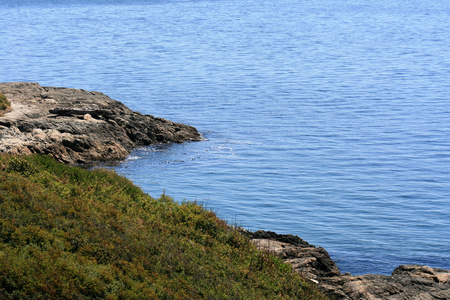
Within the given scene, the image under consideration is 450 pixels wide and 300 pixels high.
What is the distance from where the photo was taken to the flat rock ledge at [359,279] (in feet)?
45.5

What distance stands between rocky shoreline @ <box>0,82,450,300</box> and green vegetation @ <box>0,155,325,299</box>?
1465mm

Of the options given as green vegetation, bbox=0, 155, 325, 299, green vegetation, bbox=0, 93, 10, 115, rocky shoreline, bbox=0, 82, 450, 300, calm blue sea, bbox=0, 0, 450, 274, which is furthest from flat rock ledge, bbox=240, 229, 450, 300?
green vegetation, bbox=0, 93, 10, 115

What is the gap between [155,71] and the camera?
2667 inches

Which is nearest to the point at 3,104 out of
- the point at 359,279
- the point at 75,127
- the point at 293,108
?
the point at 75,127

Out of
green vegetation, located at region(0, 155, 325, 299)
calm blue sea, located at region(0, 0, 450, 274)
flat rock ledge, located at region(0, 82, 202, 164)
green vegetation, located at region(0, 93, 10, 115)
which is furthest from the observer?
green vegetation, located at region(0, 93, 10, 115)

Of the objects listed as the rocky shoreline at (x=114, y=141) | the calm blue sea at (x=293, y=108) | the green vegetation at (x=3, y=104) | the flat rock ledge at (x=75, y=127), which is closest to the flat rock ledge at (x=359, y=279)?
the rocky shoreline at (x=114, y=141)

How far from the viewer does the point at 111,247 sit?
11766mm

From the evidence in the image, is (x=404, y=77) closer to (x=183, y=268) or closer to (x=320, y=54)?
(x=320, y=54)

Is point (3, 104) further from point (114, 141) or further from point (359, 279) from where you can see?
point (359, 279)

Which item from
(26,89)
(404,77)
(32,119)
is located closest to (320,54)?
(404,77)

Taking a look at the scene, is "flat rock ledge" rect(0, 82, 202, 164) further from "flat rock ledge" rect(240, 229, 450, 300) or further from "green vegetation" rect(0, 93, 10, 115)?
"flat rock ledge" rect(240, 229, 450, 300)

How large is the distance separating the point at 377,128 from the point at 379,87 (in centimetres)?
1709

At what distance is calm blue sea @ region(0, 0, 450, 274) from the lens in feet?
77.3

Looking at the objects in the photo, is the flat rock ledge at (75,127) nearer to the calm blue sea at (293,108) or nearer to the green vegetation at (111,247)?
the calm blue sea at (293,108)
